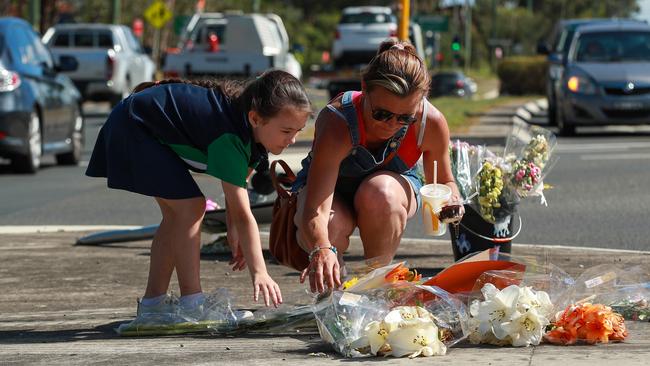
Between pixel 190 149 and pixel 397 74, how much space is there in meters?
0.91

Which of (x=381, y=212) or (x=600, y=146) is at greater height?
(x=381, y=212)

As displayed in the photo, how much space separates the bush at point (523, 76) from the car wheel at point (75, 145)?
32.6 meters

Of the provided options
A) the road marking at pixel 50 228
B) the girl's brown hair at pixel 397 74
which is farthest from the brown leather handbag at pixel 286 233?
the road marking at pixel 50 228

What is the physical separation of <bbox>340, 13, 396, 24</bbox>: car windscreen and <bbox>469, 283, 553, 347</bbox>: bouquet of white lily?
35.9 m

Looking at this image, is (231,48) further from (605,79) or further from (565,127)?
(605,79)

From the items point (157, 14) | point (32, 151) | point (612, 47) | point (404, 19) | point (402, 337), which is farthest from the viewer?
point (157, 14)

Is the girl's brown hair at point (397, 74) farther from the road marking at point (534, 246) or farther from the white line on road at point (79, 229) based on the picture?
the white line on road at point (79, 229)

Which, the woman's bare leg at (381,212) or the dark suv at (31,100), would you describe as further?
the dark suv at (31,100)

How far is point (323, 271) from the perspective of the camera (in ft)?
18.5

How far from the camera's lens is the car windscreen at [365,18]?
41.3 m

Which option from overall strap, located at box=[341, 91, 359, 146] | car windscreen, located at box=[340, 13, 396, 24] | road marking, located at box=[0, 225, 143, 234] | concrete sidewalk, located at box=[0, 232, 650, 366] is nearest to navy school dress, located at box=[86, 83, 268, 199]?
overall strap, located at box=[341, 91, 359, 146]

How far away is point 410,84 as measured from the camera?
5.82m

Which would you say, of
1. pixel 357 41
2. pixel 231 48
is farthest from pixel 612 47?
pixel 357 41

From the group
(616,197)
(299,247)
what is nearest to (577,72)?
(616,197)
